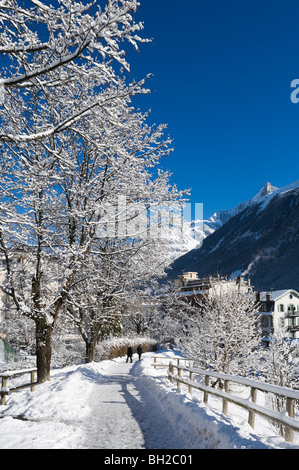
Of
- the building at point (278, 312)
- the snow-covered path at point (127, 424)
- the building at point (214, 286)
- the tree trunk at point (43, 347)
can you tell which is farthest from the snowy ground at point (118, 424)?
the building at point (278, 312)

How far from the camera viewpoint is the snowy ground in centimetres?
647

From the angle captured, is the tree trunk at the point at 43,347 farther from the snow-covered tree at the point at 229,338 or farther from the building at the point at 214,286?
the building at the point at 214,286

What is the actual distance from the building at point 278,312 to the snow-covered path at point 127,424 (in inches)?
2211

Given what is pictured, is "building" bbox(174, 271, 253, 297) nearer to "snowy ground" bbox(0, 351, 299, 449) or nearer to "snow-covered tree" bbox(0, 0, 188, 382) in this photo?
"snow-covered tree" bbox(0, 0, 188, 382)

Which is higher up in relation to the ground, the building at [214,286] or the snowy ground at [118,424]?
the building at [214,286]

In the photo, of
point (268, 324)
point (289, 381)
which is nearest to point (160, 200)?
point (289, 381)

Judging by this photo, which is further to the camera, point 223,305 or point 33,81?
point 223,305

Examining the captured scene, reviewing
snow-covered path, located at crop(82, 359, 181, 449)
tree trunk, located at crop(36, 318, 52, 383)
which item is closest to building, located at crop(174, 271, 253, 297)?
snow-covered path, located at crop(82, 359, 181, 449)

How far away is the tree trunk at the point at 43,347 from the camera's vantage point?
43.6ft

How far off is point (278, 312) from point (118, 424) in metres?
64.3

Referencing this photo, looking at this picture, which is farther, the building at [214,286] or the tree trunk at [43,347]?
the building at [214,286]

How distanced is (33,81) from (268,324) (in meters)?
67.9
